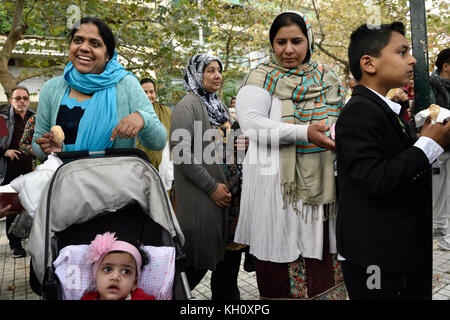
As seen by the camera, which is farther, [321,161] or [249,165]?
[249,165]

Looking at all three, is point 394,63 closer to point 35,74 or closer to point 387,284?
point 387,284

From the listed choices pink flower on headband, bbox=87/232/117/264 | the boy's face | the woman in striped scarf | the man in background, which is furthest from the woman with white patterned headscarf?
the man in background

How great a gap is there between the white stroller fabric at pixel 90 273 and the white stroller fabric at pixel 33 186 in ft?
1.03

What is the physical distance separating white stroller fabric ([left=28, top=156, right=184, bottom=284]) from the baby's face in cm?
29

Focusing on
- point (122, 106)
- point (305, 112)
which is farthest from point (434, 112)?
point (122, 106)

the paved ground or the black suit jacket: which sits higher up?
the black suit jacket

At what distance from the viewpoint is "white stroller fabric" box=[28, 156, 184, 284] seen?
2.04 metres

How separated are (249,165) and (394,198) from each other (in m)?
0.88

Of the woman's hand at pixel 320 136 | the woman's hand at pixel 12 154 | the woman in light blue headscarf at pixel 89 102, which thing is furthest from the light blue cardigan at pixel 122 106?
the woman's hand at pixel 12 154

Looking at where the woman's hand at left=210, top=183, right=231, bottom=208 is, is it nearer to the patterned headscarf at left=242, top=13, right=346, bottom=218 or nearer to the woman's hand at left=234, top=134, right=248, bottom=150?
the woman's hand at left=234, top=134, right=248, bottom=150

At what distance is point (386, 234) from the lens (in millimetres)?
1556

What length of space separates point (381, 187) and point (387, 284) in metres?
0.45
